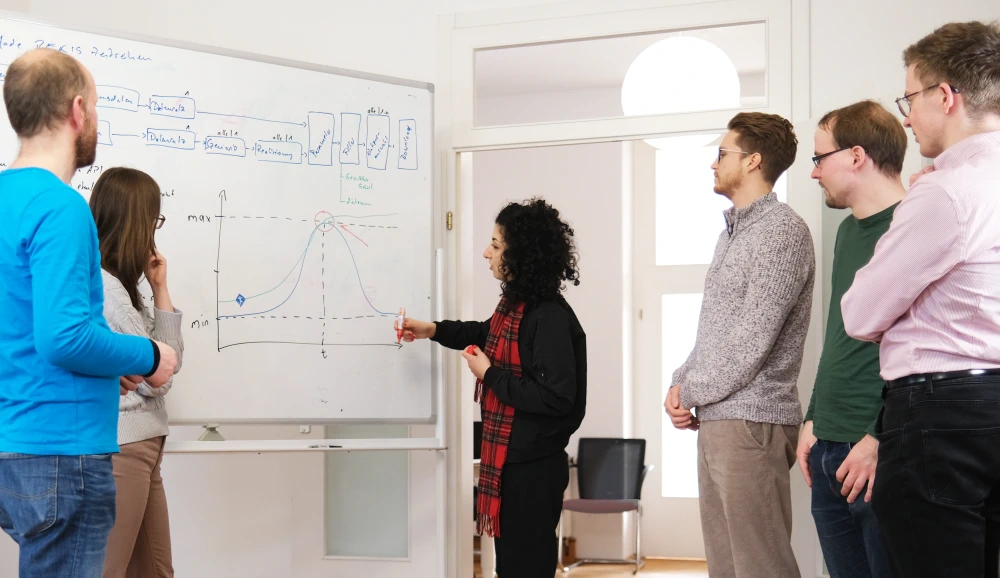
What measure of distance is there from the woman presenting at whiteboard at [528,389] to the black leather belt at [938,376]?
1.13 metres

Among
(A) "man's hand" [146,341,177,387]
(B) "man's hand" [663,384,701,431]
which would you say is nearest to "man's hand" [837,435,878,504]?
(B) "man's hand" [663,384,701,431]

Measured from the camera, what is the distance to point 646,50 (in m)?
3.21

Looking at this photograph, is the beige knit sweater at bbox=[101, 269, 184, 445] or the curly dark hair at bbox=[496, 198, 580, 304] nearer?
the beige knit sweater at bbox=[101, 269, 184, 445]

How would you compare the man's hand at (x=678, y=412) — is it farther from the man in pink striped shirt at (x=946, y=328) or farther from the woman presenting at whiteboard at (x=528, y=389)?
the man in pink striped shirt at (x=946, y=328)

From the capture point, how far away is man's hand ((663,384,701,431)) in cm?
217

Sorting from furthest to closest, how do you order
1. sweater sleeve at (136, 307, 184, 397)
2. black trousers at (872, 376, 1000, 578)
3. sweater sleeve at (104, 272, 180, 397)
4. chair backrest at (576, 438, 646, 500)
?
chair backrest at (576, 438, 646, 500)
sweater sleeve at (136, 307, 184, 397)
sweater sleeve at (104, 272, 180, 397)
black trousers at (872, 376, 1000, 578)

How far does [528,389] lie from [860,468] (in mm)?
958

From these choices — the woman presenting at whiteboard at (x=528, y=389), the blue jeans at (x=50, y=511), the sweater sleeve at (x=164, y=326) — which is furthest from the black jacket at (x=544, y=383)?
the blue jeans at (x=50, y=511)

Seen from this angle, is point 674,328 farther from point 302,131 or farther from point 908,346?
point 908,346

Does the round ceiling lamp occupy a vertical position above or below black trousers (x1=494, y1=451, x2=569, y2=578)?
above

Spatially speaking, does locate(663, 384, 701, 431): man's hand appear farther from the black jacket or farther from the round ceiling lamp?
the round ceiling lamp

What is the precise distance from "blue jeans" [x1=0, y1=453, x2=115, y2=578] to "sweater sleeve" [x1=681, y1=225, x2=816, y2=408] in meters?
1.32

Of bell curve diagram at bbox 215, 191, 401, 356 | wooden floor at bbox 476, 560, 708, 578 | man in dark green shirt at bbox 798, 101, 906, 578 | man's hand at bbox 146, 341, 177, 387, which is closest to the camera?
man's hand at bbox 146, 341, 177, 387

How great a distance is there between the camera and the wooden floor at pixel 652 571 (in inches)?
195
